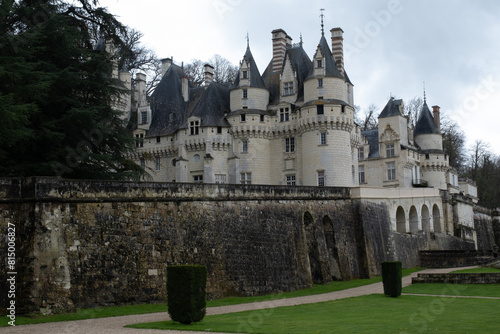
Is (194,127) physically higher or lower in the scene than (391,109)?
lower

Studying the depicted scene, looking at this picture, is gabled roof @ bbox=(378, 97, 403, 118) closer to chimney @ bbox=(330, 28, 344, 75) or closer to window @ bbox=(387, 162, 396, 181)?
window @ bbox=(387, 162, 396, 181)

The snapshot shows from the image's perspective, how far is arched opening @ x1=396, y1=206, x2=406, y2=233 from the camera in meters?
39.1

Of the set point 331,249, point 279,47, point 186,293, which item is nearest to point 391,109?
point 279,47

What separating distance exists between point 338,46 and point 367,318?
28.8 m

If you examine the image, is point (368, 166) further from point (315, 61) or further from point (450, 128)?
point (450, 128)

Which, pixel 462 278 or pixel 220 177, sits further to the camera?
pixel 220 177

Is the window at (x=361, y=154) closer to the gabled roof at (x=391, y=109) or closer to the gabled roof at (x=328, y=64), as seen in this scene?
the gabled roof at (x=391, y=109)

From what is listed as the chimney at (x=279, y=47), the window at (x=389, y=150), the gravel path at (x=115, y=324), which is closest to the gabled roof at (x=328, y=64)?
the chimney at (x=279, y=47)

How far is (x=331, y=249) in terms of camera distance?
30.3 metres

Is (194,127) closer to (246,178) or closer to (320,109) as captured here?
(246,178)

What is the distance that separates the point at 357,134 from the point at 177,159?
12584mm

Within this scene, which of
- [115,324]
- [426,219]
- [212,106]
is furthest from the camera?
[426,219]

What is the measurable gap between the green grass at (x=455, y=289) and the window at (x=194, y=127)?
19.6 m

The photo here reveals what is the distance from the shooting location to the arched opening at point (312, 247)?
28.4 m
